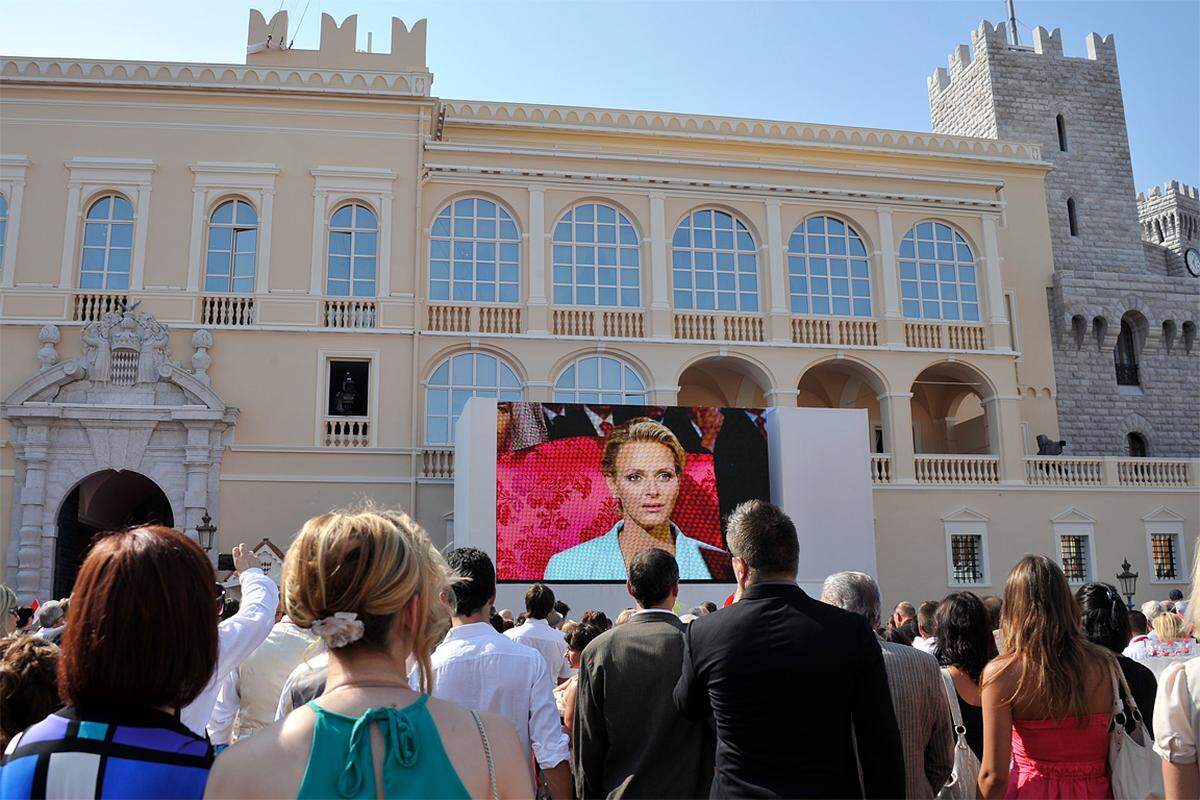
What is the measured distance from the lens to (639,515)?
18.6 m

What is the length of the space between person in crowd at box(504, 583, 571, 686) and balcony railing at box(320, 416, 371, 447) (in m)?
14.4

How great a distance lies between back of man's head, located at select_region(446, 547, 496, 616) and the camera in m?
4.29

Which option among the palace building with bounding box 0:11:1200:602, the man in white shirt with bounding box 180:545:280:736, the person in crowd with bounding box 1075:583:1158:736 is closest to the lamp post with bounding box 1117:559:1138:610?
the palace building with bounding box 0:11:1200:602

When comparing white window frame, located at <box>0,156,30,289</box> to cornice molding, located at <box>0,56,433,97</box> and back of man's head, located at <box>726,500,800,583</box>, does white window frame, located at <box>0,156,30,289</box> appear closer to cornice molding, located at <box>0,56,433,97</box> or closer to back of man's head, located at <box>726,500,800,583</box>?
cornice molding, located at <box>0,56,433,97</box>

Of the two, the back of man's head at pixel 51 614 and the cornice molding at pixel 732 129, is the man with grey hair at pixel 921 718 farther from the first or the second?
the cornice molding at pixel 732 129

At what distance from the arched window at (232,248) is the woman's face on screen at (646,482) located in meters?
8.98

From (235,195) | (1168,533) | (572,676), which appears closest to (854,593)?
(572,676)

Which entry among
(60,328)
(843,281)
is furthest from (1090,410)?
(60,328)

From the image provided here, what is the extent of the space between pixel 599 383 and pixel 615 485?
3.52 meters

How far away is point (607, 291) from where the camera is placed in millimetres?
22219

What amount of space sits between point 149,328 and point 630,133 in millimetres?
11898

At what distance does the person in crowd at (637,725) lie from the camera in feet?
12.9

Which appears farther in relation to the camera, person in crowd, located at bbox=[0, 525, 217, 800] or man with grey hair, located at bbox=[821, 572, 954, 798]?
man with grey hair, located at bbox=[821, 572, 954, 798]

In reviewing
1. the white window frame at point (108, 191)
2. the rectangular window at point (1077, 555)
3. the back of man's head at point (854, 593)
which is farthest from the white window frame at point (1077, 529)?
the back of man's head at point (854, 593)
